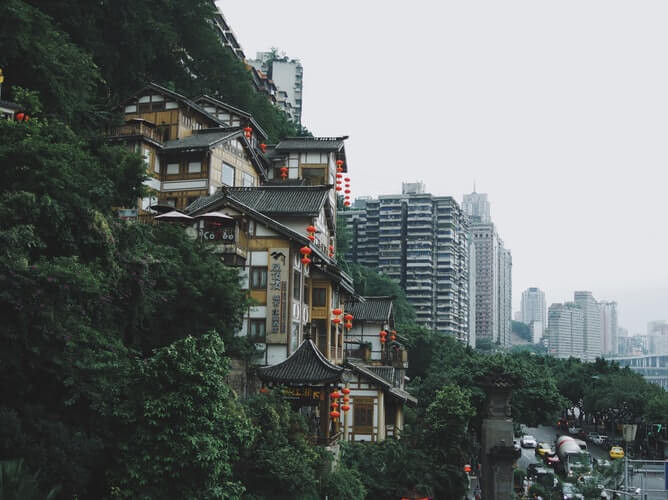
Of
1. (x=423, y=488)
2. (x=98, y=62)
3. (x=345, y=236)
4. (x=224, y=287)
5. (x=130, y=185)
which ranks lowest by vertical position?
(x=423, y=488)

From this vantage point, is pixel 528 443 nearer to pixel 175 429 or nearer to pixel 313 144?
pixel 313 144

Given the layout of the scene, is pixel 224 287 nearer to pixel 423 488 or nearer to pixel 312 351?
pixel 312 351

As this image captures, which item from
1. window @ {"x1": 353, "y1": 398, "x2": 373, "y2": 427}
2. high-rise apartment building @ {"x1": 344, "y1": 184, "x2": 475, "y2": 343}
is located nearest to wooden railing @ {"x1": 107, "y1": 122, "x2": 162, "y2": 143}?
window @ {"x1": 353, "y1": 398, "x2": 373, "y2": 427}

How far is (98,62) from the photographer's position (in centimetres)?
4484

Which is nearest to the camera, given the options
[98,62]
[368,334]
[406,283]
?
[98,62]

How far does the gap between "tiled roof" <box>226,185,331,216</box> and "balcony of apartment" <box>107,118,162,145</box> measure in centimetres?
709

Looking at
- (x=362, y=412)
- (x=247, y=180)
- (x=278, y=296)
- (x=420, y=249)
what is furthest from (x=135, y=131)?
(x=420, y=249)

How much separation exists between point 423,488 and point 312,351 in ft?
31.3

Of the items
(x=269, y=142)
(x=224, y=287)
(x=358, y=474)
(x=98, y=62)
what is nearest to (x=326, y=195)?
(x=224, y=287)

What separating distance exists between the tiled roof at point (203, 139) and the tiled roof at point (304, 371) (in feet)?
57.9

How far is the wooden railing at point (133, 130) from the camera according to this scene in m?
40.6

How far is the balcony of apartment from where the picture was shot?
40.5 meters

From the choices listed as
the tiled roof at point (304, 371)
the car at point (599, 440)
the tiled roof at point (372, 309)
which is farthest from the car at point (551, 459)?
the tiled roof at point (304, 371)

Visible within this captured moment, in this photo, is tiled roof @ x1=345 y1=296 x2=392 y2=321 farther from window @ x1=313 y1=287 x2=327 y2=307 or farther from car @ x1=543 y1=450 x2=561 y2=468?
car @ x1=543 y1=450 x2=561 y2=468
